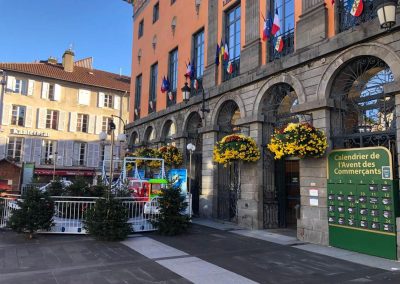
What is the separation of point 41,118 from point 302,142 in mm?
33705

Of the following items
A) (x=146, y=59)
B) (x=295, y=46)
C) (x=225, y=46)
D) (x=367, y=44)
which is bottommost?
(x=367, y=44)

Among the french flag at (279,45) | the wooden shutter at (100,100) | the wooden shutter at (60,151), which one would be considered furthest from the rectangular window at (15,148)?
the french flag at (279,45)

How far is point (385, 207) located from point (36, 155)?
3463cm

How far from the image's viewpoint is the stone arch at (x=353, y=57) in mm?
8328

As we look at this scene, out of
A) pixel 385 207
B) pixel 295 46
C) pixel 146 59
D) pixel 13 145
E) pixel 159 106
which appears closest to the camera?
pixel 385 207

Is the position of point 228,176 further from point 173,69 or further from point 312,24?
point 173,69

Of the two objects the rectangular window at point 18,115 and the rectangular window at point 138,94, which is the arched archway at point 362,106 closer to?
the rectangular window at point 138,94

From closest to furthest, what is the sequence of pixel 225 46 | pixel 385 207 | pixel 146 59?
pixel 385 207 < pixel 225 46 < pixel 146 59

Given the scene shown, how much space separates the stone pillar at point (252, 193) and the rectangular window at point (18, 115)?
98.8ft

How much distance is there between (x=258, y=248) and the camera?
30.5 feet

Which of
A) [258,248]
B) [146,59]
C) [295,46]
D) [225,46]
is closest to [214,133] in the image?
[225,46]

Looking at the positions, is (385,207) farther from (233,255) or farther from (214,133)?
(214,133)

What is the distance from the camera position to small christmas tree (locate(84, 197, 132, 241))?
32.5 ft

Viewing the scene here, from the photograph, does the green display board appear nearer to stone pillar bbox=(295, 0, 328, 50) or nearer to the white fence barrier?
stone pillar bbox=(295, 0, 328, 50)
